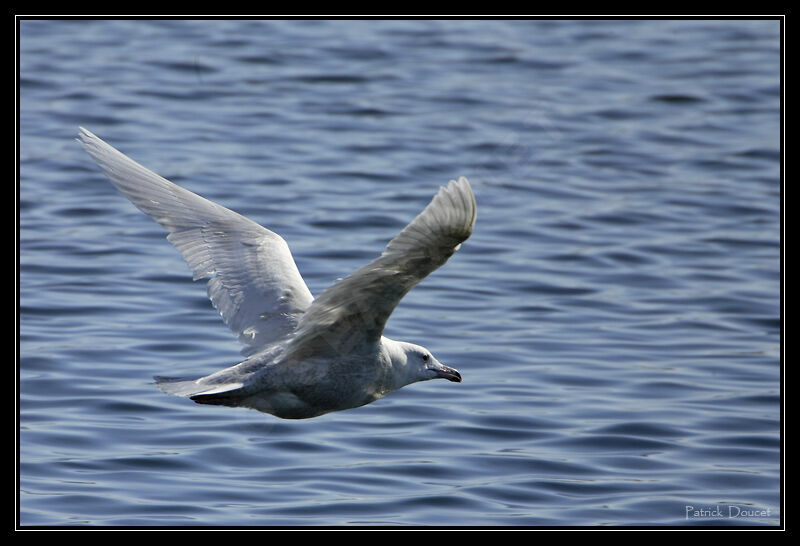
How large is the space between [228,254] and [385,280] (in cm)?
198

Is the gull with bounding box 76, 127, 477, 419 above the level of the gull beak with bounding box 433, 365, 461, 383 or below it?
above

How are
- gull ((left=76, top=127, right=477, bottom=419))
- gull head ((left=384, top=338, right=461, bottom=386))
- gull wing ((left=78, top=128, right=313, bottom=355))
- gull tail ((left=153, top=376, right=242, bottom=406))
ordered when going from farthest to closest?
gull wing ((left=78, top=128, right=313, bottom=355)) → gull head ((left=384, top=338, right=461, bottom=386)) → gull tail ((left=153, top=376, right=242, bottom=406)) → gull ((left=76, top=127, right=477, bottom=419))

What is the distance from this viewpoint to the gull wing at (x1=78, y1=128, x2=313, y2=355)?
23.1ft

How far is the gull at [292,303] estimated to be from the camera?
17.8 feet

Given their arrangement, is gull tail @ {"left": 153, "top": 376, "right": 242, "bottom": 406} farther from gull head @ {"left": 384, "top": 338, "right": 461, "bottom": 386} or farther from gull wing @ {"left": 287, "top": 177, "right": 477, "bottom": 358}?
gull head @ {"left": 384, "top": 338, "right": 461, "bottom": 386}

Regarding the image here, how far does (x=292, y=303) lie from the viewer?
7.05 m

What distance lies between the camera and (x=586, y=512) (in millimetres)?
7645

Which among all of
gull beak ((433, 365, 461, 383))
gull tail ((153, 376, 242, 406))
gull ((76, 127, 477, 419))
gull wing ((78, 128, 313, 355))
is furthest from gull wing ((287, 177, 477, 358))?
gull beak ((433, 365, 461, 383))

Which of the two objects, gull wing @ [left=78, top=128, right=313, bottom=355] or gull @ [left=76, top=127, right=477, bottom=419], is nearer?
gull @ [left=76, top=127, right=477, bottom=419]

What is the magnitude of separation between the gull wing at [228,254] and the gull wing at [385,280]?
669 millimetres

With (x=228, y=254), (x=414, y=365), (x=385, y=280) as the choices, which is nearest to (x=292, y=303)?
(x=228, y=254)

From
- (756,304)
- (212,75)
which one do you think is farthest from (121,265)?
(212,75)

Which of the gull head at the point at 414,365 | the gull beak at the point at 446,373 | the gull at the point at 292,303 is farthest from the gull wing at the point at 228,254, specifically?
the gull beak at the point at 446,373

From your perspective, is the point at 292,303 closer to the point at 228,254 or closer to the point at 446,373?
the point at 228,254
